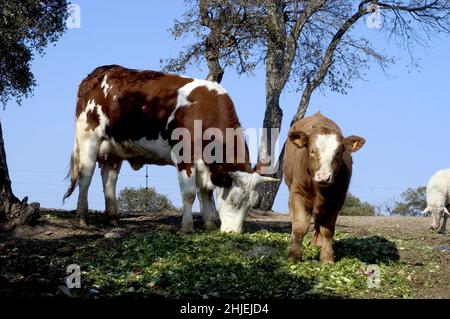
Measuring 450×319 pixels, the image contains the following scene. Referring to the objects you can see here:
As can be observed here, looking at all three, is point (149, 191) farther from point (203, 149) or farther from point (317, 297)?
point (317, 297)

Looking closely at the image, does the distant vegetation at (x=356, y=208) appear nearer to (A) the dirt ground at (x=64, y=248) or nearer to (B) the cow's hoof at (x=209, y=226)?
(A) the dirt ground at (x=64, y=248)

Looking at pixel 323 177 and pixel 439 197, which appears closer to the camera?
pixel 323 177

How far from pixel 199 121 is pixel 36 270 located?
490cm

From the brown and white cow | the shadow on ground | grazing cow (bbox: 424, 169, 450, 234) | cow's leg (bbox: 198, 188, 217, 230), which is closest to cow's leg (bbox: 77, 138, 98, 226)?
the brown and white cow

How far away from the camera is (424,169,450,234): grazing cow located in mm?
22734

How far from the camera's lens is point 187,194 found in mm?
14617

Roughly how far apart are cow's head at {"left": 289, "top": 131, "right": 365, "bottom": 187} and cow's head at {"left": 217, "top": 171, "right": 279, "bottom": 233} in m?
3.43

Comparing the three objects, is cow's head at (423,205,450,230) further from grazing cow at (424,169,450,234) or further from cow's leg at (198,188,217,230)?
cow's leg at (198,188,217,230)

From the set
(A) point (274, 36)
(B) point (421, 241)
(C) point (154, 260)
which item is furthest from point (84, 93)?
(A) point (274, 36)

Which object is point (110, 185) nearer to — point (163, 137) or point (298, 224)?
point (163, 137)

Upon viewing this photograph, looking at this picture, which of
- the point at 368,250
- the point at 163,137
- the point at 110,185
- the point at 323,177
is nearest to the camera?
the point at 323,177

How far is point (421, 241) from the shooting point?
15.8 m

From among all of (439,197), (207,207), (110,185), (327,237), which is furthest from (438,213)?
(327,237)

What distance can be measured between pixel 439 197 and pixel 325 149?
44.2 ft
